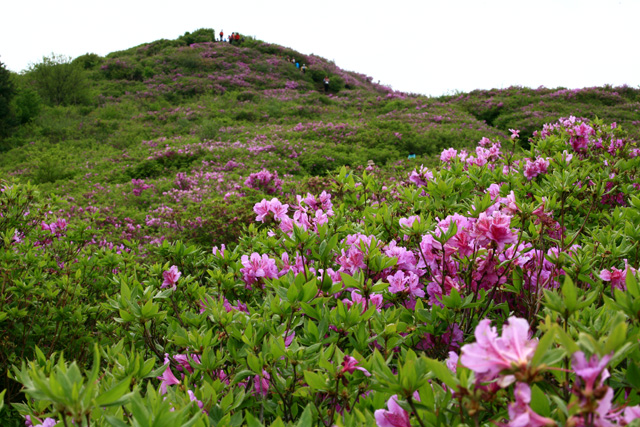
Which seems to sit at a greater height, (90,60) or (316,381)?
(90,60)

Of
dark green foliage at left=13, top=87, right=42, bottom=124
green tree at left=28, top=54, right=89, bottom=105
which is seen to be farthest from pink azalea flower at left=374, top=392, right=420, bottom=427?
green tree at left=28, top=54, right=89, bottom=105

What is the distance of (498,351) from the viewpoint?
672mm

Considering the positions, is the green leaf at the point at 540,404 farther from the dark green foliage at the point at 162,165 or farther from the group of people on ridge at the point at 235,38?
the group of people on ridge at the point at 235,38

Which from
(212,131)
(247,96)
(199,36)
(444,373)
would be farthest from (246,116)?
(444,373)

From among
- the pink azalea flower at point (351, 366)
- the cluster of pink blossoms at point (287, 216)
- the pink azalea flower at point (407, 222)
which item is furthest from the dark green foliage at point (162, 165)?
the pink azalea flower at point (351, 366)

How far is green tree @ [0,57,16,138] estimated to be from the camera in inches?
637

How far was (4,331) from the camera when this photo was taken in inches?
106

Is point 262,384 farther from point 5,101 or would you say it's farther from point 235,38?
point 235,38

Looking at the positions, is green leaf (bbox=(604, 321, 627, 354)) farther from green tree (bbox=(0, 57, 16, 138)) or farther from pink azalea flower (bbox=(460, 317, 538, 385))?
green tree (bbox=(0, 57, 16, 138))

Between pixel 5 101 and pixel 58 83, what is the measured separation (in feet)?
15.9

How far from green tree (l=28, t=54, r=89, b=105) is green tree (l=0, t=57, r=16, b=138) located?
130 inches

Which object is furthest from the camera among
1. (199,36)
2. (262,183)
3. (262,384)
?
(199,36)

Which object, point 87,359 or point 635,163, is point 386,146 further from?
point 87,359

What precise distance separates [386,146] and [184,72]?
1809 centimetres
